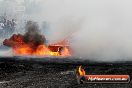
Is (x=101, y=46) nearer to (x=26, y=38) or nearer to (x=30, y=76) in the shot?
(x=26, y=38)

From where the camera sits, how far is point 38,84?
5147cm

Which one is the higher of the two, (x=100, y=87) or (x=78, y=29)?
(x=78, y=29)

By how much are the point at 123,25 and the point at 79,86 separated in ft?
247

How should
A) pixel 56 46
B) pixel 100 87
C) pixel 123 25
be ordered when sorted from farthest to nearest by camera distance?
pixel 123 25, pixel 56 46, pixel 100 87

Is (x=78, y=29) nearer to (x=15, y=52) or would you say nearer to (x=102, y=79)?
(x=15, y=52)

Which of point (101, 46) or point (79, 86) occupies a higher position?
point (101, 46)

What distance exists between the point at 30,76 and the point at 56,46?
52.8 meters

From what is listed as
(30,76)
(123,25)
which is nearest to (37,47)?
(123,25)

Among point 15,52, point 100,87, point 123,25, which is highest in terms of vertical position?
point 123,25

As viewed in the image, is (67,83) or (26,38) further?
(26,38)

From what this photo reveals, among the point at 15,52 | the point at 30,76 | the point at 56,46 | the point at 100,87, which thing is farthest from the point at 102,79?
the point at 15,52

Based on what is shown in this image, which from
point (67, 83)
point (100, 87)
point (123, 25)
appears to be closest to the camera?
point (100, 87)

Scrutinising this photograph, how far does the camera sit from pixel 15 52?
11981 cm

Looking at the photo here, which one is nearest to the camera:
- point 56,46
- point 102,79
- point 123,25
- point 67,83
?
point 102,79
